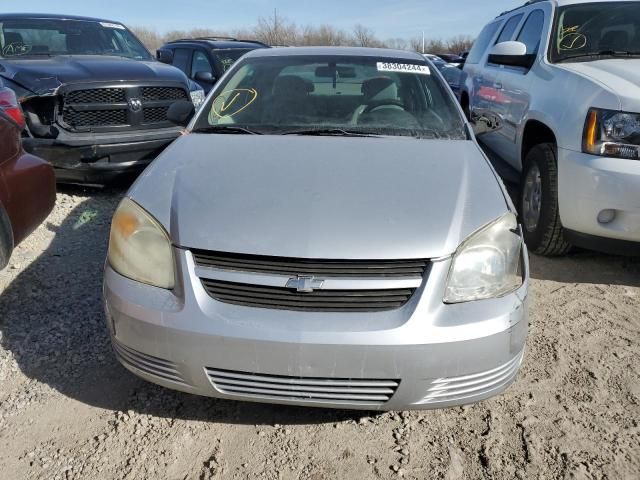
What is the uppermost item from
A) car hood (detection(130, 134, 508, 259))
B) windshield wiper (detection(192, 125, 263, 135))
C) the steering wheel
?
car hood (detection(130, 134, 508, 259))

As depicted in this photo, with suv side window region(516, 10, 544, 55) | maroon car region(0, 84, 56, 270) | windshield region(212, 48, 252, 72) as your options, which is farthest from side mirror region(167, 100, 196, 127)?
windshield region(212, 48, 252, 72)

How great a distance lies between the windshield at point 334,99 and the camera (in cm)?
299

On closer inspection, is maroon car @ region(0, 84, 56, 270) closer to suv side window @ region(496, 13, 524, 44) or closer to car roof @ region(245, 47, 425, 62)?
car roof @ region(245, 47, 425, 62)

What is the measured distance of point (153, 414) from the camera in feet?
7.36

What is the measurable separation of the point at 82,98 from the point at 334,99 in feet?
8.96

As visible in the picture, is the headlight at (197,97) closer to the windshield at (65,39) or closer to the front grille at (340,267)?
the windshield at (65,39)

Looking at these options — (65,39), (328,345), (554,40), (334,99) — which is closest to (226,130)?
(334,99)

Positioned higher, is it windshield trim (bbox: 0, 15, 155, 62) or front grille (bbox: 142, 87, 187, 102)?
windshield trim (bbox: 0, 15, 155, 62)

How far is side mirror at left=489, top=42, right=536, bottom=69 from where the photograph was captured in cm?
427

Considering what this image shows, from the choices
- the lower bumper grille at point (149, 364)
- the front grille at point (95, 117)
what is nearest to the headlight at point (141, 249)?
the lower bumper grille at point (149, 364)

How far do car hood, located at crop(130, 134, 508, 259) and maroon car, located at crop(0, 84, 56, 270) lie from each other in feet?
2.99

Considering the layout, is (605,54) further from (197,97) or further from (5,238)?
(5,238)

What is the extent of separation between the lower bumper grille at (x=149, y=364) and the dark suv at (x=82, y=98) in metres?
3.06

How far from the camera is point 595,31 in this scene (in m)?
4.23
